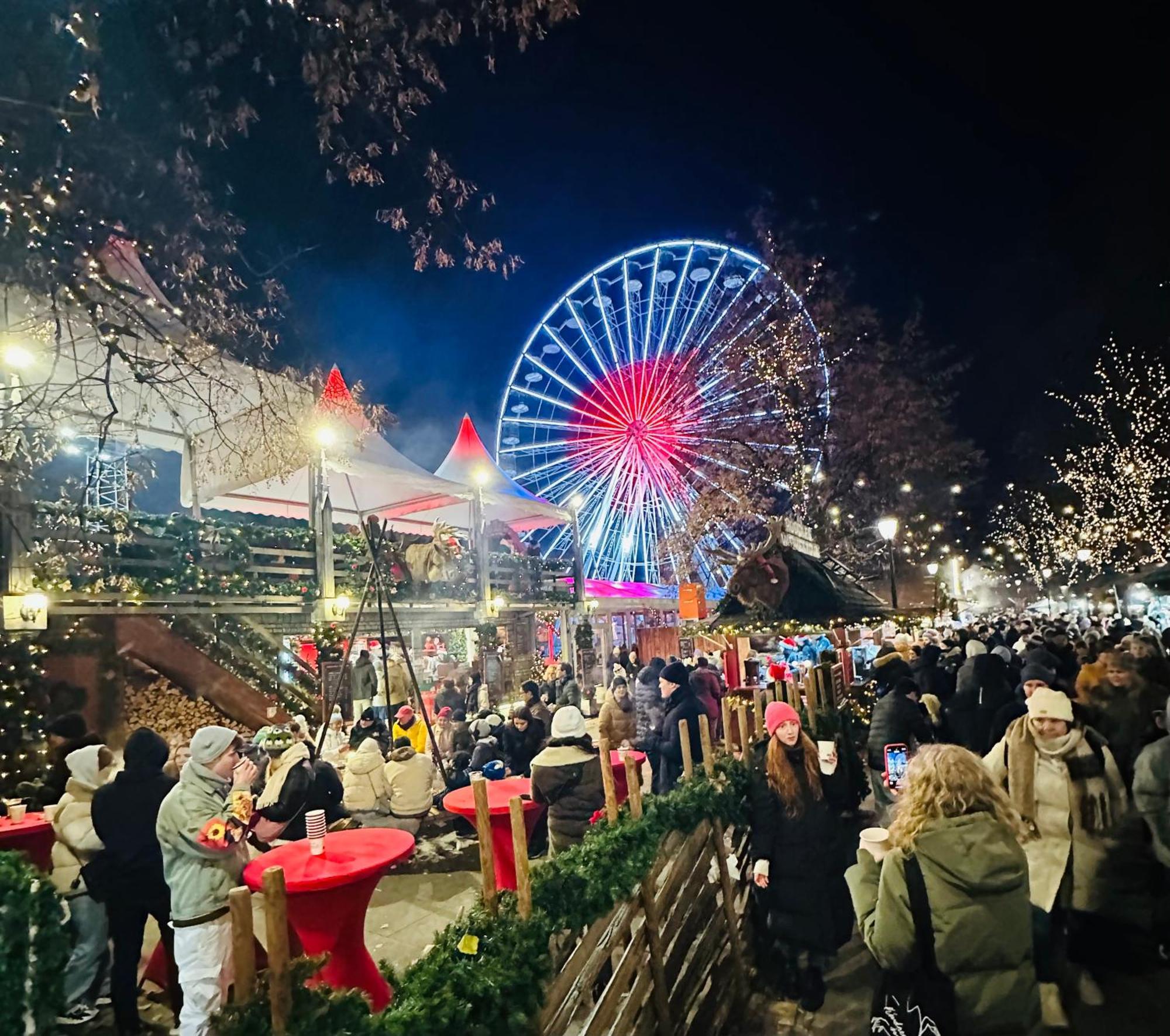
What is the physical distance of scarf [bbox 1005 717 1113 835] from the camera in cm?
358

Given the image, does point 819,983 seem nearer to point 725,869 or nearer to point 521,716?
point 725,869

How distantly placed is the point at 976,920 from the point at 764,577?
5765 millimetres

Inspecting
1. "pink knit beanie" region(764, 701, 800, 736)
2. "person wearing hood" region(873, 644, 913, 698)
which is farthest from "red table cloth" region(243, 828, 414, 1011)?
"person wearing hood" region(873, 644, 913, 698)

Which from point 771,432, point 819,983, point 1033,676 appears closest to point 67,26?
point 819,983

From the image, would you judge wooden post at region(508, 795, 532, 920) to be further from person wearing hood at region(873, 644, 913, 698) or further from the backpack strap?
person wearing hood at region(873, 644, 913, 698)

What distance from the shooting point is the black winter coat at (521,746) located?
25.7 feet

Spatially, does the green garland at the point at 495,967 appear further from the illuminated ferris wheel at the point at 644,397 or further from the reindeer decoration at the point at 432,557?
the illuminated ferris wheel at the point at 644,397

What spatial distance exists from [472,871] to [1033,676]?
5391 millimetres

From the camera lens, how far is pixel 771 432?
1914 centimetres

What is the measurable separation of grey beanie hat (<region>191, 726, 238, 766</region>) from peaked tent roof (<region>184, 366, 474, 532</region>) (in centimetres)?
674

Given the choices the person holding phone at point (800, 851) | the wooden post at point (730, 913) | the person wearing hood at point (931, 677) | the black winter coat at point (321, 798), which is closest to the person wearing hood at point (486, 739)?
the black winter coat at point (321, 798)

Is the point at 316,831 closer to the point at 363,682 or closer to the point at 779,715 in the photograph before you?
the point at 779,715

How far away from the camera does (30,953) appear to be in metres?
3.33

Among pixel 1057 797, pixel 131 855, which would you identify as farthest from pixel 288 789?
pixel 1057 797
